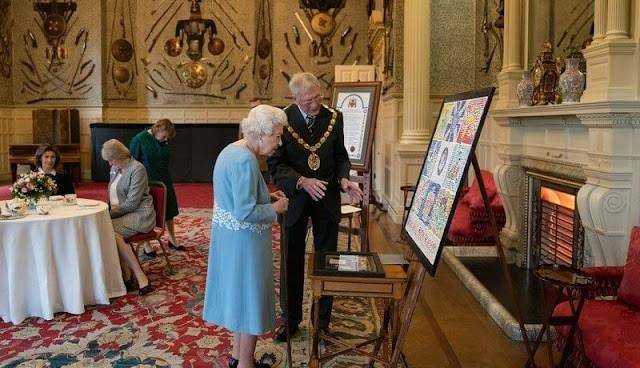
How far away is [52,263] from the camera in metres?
4.11

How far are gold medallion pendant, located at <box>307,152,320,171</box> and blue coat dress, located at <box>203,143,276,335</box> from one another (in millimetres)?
673

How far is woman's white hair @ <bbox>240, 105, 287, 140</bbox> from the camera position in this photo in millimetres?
2791

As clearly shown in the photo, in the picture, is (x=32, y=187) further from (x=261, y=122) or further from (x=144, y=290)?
(x=261, y=122)

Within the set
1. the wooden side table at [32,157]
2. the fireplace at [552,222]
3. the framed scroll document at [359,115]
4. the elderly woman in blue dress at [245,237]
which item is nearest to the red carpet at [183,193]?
the wooden side table at [32,157]

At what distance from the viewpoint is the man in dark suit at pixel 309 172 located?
3.45 meters

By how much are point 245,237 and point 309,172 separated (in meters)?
0.83

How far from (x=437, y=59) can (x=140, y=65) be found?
8301 mm

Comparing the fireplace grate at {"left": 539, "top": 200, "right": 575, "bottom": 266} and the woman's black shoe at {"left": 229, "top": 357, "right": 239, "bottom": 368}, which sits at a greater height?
the fireplace grate at {"left": 539, "top": 200, "right": 575, "bottom": 266}

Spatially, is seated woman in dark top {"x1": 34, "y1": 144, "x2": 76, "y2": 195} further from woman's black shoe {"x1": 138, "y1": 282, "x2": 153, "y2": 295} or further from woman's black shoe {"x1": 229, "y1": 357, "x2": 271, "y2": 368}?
woman's black shoe {"x1": 229, "y1": 357, "x2": 271, "y2": 368}

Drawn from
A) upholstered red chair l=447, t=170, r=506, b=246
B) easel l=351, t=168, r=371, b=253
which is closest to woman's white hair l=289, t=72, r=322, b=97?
easel l=351, t=168, r=371, b=253

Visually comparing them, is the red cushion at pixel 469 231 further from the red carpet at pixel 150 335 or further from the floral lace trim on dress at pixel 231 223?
the floral lace trim on dress at pixel 231 223

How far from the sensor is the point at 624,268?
3066 millimetres

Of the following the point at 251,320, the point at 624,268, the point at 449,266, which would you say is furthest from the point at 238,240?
the point at 449,266

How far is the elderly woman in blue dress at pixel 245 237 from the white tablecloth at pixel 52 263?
1.66m
